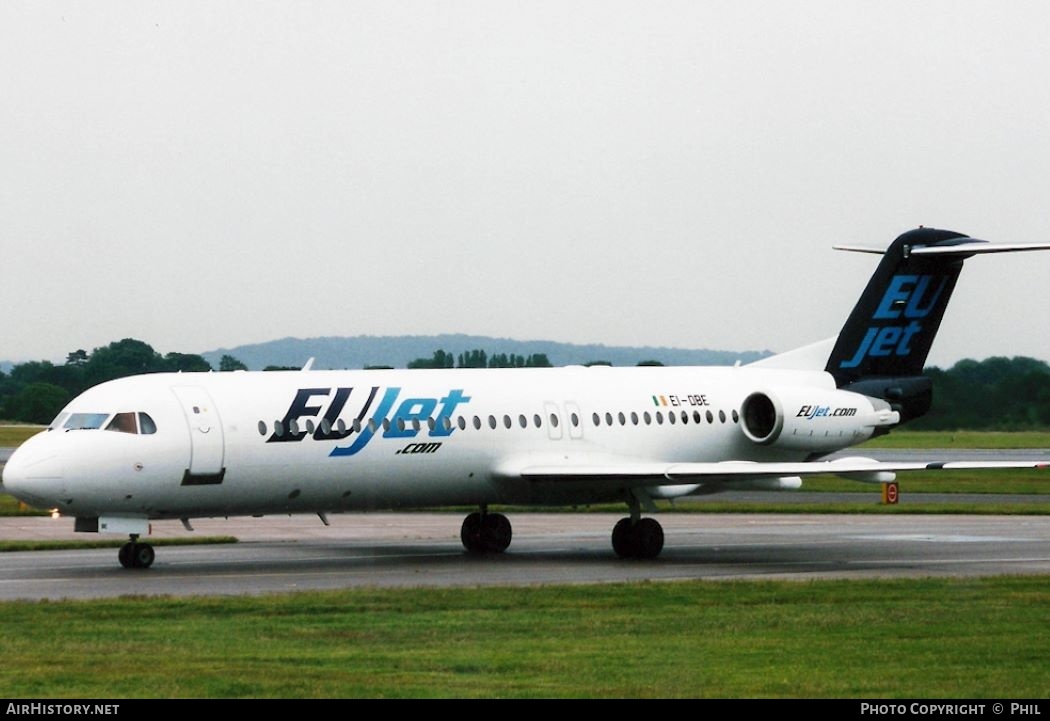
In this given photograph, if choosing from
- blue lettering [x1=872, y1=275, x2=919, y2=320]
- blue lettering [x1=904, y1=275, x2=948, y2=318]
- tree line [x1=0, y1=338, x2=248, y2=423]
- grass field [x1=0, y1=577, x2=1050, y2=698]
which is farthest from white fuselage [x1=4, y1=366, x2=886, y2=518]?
tree line [x1=0, y1=338, x2=248, y2=423]

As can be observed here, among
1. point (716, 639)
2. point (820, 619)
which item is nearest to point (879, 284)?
point (820, 619)

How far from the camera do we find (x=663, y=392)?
3144 centimetres

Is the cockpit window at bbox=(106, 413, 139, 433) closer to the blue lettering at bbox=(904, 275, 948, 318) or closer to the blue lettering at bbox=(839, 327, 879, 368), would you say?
the blue lettering at bbox=(839, 327, 879, 368)

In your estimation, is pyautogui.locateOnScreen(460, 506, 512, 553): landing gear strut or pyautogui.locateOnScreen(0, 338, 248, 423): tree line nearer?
pyautogui.locateOnScreen(460, 506, 512, 553): landing gear strut

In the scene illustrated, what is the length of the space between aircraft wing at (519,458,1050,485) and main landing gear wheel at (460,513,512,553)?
1.71 m

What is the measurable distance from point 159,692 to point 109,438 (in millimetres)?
11587

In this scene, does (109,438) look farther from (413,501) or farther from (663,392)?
(663,392)

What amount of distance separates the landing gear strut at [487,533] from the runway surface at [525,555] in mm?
376

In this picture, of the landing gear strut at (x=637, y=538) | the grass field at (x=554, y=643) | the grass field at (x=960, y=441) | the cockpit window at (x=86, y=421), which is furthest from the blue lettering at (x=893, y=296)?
the grass field at (x=960, y=441)

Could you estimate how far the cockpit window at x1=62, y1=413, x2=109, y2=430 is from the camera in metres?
25.4

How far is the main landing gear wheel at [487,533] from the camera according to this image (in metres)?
30.2

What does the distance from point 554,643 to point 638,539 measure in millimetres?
11962

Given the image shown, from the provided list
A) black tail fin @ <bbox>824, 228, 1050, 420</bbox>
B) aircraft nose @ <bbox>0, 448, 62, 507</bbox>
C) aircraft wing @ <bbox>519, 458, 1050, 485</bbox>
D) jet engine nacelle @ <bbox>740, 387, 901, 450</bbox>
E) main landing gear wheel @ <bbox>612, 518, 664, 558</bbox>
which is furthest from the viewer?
black tail fin @ <bbox>824, 228, 1050, 420</bbox>

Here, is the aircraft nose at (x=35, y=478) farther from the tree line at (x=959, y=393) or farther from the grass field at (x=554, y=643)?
the tree line at (x=959, y=393)
